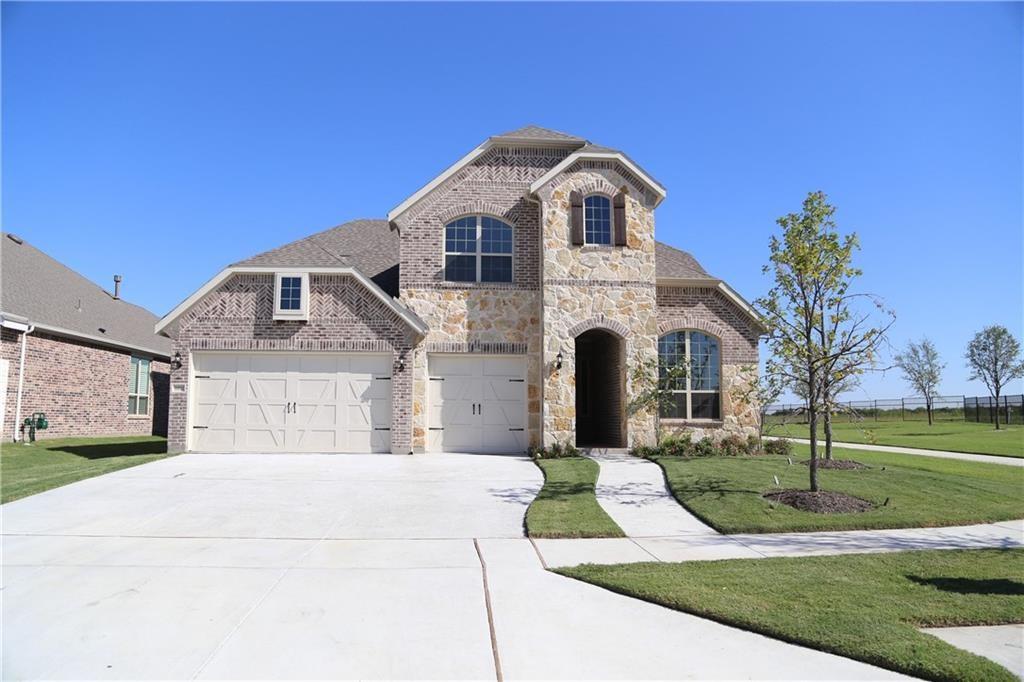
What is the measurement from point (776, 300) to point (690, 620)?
6.87 metres

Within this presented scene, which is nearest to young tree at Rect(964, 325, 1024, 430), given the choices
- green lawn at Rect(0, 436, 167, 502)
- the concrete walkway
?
the concrete walkway

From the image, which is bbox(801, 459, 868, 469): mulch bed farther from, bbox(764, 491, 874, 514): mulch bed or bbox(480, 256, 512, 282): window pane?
bbox(480, 256, 512, 282): window pane

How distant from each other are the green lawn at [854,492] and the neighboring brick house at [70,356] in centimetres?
1743

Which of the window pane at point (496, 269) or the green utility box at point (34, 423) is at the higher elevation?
the window pane at point (496, 269)

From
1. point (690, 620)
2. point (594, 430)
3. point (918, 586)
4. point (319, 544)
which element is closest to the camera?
point (690, 620)

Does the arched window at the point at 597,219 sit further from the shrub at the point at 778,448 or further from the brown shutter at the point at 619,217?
the shrub at the point at 778,448

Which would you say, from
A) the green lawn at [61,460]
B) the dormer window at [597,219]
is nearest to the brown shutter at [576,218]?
the dormer window at [597,219]

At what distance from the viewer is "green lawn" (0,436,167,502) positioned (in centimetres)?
1109

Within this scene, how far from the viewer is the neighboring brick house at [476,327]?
15734 millimetres

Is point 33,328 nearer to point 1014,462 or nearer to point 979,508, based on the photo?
point 979,508

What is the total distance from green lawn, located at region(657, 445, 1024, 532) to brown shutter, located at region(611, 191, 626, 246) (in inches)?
227

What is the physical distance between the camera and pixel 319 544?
25.7ft

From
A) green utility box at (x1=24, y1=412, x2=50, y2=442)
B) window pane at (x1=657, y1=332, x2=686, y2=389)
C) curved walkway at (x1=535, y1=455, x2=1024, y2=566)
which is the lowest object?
curved walkway at (x1=535, y1=455, x2=1024, y2=566)

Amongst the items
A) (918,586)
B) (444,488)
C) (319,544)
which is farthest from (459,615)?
(444,488)
